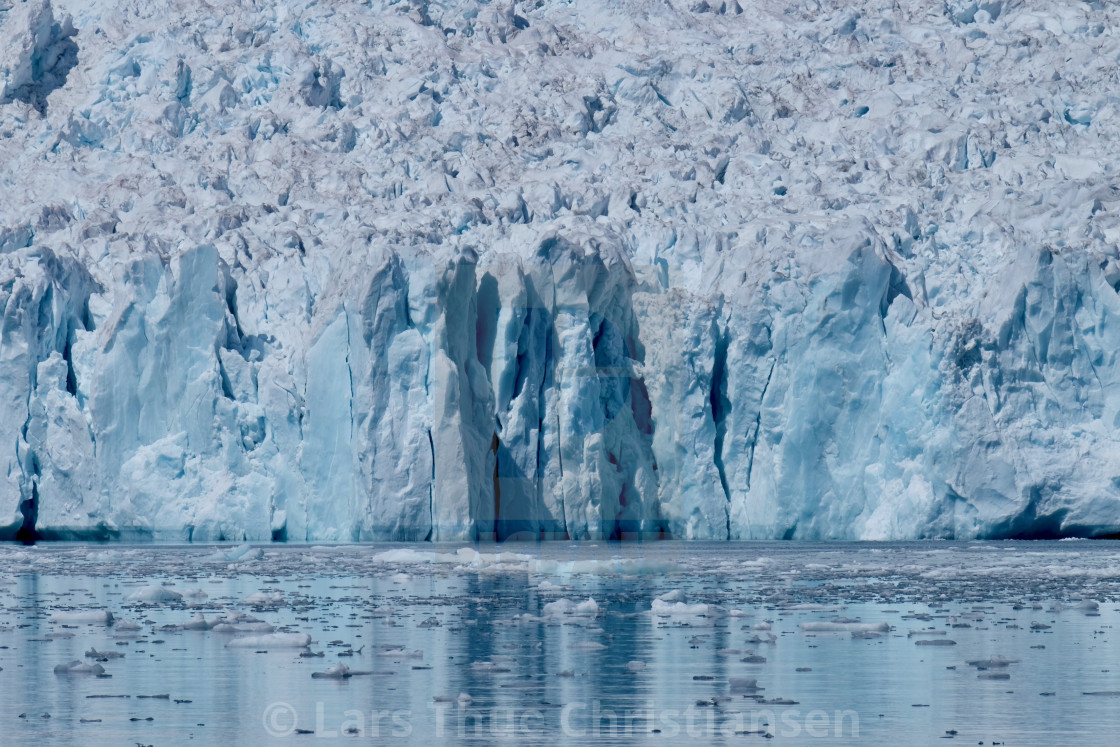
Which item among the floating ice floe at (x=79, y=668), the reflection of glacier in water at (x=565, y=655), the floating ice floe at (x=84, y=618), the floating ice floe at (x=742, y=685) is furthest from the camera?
the floating ice floe at (x=84, y=618)

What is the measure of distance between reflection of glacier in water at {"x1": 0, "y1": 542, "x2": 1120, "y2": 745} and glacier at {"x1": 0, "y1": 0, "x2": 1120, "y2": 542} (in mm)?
6204

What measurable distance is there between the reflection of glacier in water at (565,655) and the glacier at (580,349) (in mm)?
6204

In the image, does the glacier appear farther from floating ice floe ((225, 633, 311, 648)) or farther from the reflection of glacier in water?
floating ice floe ((225, 633, 311, 648))

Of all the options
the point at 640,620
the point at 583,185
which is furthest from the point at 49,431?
the point at 640,620

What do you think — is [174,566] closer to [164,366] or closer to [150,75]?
[164,366]

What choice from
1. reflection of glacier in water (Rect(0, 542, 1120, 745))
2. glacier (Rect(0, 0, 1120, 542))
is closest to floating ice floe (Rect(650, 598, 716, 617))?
reflection of glacier in water (Rect(0, 542, 1120, 745))

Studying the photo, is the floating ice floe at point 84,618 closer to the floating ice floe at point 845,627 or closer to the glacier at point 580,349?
the floating ice floe at point 845,627

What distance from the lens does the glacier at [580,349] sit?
24.1 m

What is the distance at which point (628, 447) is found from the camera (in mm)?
25609

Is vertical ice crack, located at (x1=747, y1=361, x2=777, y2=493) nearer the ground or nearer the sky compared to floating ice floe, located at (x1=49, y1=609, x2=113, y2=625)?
nearer the sky

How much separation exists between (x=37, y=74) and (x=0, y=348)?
1272 centimetres

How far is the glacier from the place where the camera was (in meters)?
24.1

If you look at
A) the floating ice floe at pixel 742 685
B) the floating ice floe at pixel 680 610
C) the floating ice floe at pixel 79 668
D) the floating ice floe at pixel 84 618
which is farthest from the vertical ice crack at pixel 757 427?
the floating ice floe at pixel 79 668

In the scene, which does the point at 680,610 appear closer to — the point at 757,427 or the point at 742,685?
the point at 742,685
